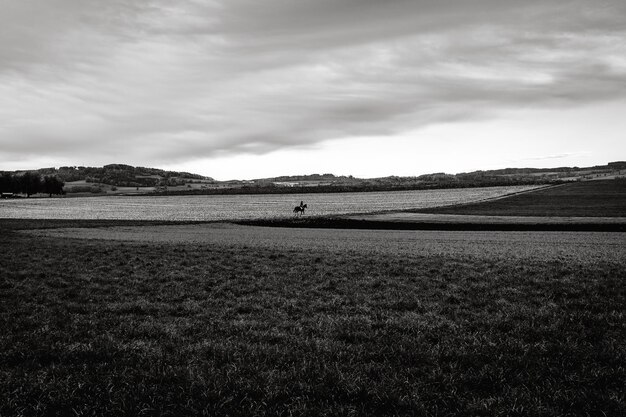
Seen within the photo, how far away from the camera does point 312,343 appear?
8312 millimetres

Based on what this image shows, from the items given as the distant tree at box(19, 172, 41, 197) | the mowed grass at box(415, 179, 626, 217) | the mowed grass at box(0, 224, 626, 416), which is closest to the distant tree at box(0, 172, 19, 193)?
the distant tree at box(19, 172, 41, 197)

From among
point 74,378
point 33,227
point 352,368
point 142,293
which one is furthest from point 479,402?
point 33,227

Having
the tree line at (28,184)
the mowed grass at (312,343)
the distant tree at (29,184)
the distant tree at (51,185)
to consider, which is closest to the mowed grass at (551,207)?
the mowed grass at (312,343)

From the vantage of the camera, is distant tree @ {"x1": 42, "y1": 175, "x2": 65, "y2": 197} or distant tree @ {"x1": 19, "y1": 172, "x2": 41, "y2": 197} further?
distant tree @ {"x1": 42, "y1": 175, "x2": 65, "y2": 197}

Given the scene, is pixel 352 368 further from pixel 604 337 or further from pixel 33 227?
pixel 33 227

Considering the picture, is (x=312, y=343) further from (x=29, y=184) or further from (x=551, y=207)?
(x=29, y=184)

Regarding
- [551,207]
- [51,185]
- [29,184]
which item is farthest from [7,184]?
[551,207]

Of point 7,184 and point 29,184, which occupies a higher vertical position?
point 7,184

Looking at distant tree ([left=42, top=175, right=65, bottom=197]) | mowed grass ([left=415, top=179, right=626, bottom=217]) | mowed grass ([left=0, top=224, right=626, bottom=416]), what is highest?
distant tree ([left=42, top=175, right=65, bottom=197])

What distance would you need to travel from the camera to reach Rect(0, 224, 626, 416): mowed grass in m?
6.15

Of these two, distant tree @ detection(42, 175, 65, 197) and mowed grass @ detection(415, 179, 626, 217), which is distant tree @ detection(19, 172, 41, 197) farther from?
mowed grass @ detection(415, 179, 626, 217)

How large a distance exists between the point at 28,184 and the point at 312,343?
20865 cm

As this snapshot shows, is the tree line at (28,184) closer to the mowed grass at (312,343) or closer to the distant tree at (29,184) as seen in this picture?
the distant tree at (29,184)

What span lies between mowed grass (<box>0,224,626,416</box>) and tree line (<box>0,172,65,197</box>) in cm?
19577
